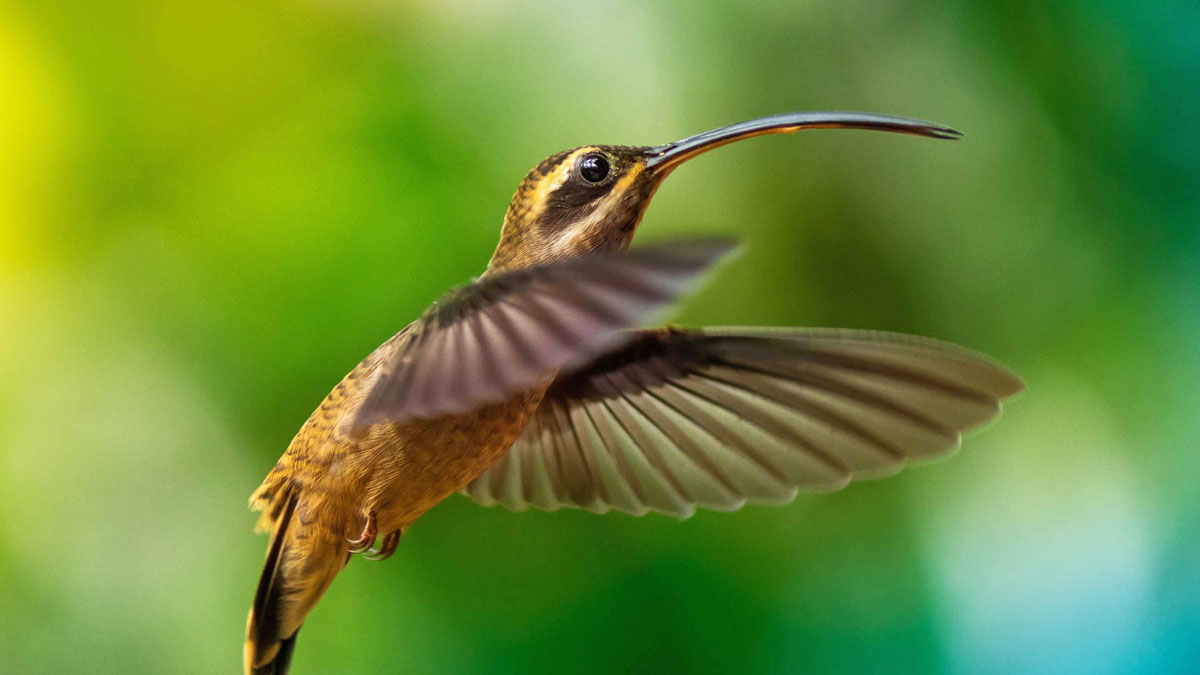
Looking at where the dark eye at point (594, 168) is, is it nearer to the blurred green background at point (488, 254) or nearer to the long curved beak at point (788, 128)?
the long curved beak at point (788, 128)

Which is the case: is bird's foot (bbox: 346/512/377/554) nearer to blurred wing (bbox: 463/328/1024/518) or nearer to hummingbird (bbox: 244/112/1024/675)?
hummingbird (bbox: 244/112/1024/675)

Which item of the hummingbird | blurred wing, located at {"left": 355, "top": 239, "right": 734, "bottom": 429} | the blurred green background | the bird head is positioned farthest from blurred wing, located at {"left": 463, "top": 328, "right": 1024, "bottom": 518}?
the blurred green background

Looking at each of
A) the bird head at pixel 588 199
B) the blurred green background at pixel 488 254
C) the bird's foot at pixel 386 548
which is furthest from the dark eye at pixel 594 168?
the blurred green background at pixel 488 254

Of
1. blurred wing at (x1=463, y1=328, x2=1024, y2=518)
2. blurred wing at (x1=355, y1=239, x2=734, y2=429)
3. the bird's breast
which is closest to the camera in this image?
blurred wing at (x1=355, y1=239, x2=734, y2=429)

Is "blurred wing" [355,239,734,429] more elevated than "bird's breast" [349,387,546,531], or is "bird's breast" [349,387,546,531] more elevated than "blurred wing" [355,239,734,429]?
"blurred wing" [355,239,734,429]

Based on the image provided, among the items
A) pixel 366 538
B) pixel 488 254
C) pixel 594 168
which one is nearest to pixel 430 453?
pixel 366 538

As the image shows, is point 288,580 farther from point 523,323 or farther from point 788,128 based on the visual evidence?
point 788,128
